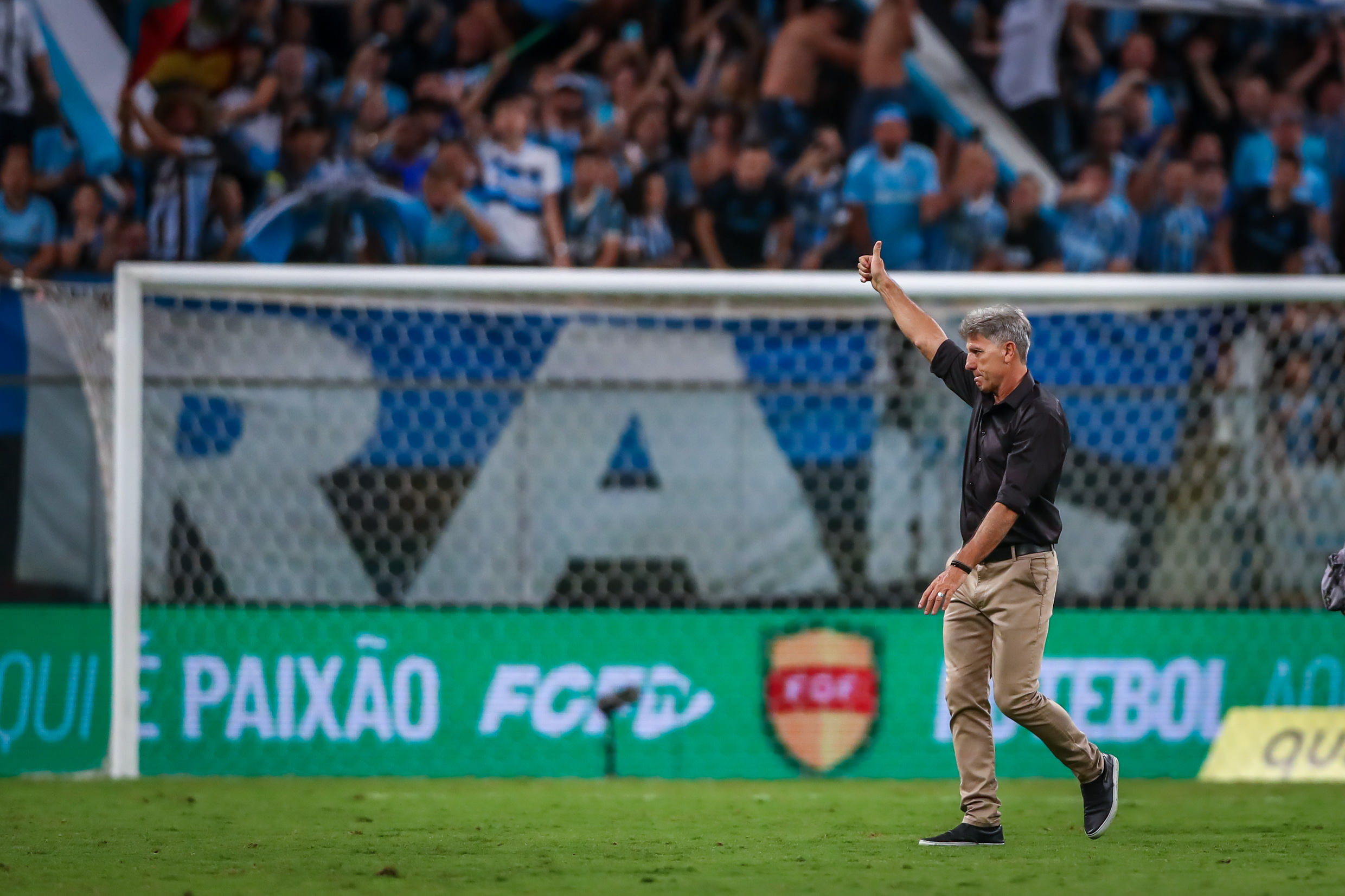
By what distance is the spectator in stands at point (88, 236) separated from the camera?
998 cm

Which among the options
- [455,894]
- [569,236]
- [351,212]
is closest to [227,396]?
[351,212]

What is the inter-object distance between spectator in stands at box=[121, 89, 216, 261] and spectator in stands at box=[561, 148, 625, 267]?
2.39 meters

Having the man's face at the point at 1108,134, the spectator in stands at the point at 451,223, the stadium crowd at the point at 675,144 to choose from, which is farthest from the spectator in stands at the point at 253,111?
the man's face at the point at 1108,134

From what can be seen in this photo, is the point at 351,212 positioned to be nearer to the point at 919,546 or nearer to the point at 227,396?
the point at 227,396

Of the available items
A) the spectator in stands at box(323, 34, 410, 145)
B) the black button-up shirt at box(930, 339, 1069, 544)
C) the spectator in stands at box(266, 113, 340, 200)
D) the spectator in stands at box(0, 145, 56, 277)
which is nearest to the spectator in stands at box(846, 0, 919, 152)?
the spectator in stands at box(323, 34, 410, 145)

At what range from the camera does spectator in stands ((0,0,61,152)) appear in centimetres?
1045

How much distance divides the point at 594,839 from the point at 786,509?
3807 mm

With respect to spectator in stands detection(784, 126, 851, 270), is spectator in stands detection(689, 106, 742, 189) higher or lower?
higher

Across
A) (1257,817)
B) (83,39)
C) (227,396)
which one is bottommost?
(1257,817)

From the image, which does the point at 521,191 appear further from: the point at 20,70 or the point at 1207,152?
the point at 1207,152

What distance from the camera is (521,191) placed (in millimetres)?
10695

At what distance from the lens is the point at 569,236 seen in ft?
34.3

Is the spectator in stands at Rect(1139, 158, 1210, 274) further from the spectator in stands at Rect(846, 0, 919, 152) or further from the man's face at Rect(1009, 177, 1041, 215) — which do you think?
the spectator in stands at Rect(846, 0, 919, 152)

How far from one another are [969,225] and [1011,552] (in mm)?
6094
